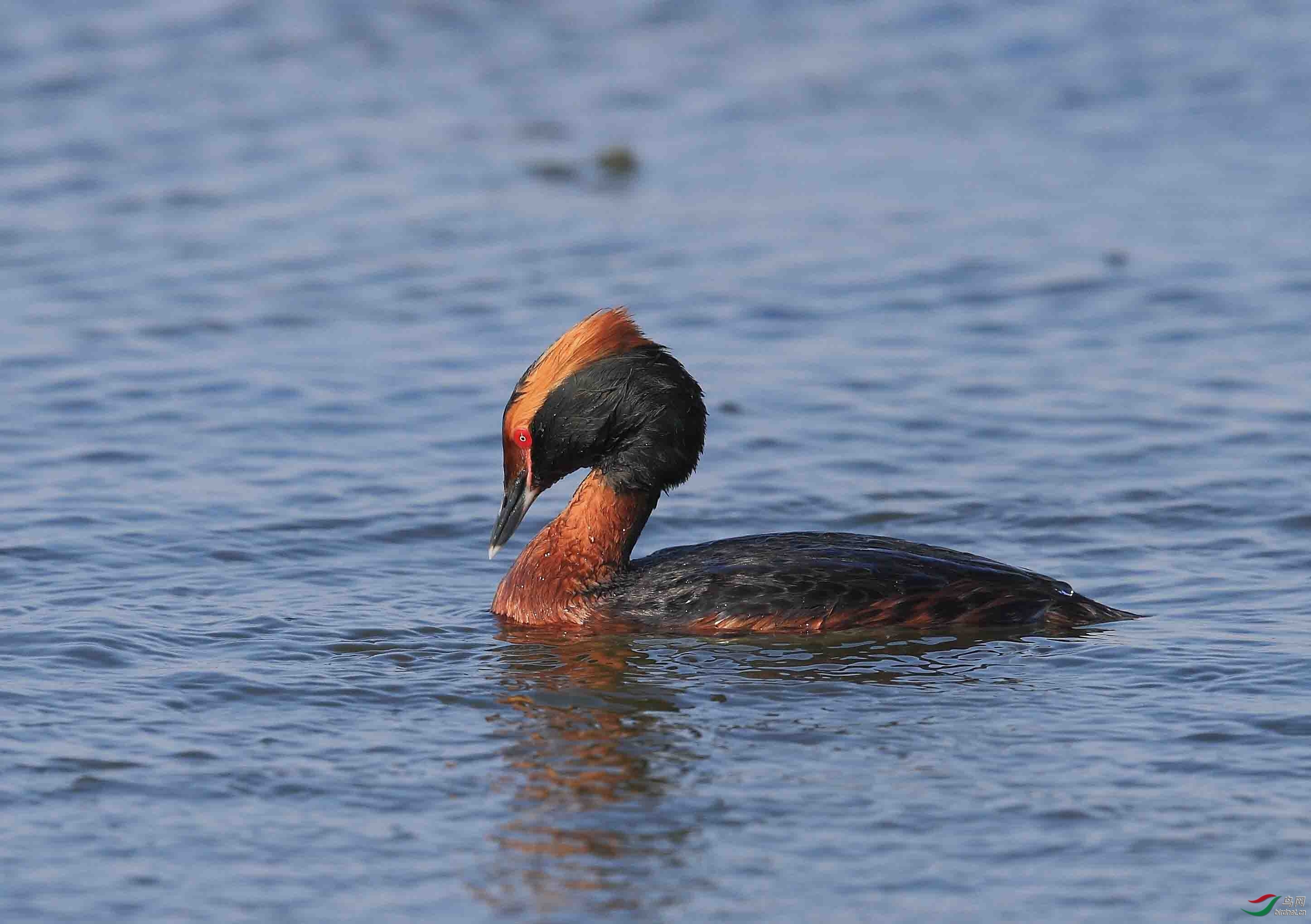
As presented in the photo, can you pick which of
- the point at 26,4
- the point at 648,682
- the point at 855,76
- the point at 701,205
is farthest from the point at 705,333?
the point at 26,4

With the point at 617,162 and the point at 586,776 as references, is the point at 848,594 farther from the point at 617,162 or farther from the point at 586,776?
the point at 617,162

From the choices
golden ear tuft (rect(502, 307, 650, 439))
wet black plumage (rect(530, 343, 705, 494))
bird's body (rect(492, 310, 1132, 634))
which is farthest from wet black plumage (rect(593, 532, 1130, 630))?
golden ear tuft (rect(502, 307, 650, 439))

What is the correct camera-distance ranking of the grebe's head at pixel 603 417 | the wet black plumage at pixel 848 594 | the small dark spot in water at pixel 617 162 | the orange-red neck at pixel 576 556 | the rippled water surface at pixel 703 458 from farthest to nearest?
1. the small dark spot in water at pixel 617 162
2. the grebe's head at pixel 603 417
3. the orange-red neck at pixel 576 556
4. the wet black plumage at pixel 848 594
5. the rippled water surface at pixel 703 458

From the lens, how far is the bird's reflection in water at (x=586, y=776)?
5.77m

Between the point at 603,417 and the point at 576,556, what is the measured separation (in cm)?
61

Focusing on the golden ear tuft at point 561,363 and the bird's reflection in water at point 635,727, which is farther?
the golden ear tuft at point 561,363

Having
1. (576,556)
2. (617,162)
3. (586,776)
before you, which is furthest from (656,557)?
(617,162)

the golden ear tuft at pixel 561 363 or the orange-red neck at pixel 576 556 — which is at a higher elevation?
the golden ear tuft at pixel 561 363

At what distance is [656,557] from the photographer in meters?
8.77

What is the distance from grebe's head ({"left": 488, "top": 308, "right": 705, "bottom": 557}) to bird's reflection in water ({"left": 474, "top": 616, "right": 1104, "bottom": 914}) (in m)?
0.79

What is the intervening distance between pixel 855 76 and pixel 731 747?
13496 millimetres

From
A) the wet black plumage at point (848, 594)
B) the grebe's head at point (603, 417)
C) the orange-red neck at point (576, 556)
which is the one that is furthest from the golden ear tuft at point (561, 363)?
the wet black plumage at point (848, 594)

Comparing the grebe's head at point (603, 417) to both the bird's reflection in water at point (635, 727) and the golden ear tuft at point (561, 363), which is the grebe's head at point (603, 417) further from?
the bird's reflection in water at point (635, 727)

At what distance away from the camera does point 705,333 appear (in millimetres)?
12984
